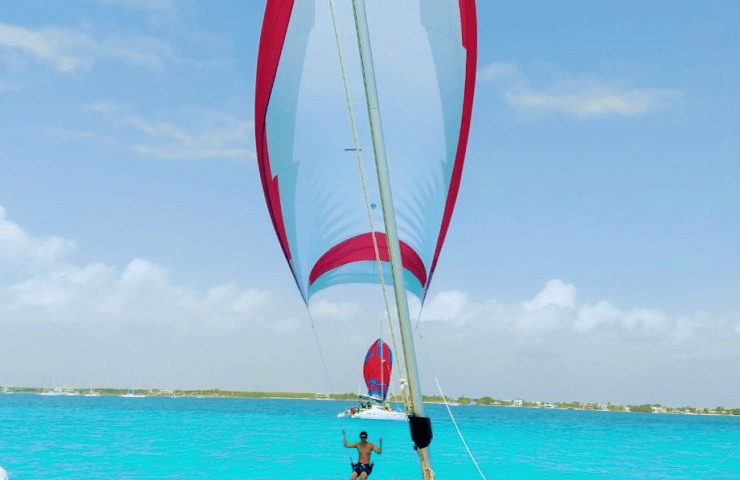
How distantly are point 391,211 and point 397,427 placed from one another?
2475 inches

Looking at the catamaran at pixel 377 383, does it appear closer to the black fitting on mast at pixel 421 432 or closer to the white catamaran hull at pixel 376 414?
the white catamaran hull at pixel 376 414

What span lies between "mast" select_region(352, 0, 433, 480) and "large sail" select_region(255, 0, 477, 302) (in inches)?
190

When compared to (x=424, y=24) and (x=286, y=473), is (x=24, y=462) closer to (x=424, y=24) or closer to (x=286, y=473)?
(x=286, y=473)

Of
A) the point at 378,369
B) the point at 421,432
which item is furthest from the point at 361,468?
the point at 378,369

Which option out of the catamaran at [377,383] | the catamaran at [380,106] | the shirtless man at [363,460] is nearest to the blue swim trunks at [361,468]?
the shirtless man at [363,460]

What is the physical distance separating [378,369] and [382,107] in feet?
155

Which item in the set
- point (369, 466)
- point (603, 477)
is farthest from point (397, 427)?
point (369, 466)

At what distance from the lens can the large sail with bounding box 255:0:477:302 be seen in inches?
347

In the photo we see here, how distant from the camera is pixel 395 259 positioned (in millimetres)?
3928

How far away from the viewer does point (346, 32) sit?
9.49 metres

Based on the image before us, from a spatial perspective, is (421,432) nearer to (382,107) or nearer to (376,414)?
(382,107)

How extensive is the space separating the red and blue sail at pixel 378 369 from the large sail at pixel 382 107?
148 ft

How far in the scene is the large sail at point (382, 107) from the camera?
8.81 metres

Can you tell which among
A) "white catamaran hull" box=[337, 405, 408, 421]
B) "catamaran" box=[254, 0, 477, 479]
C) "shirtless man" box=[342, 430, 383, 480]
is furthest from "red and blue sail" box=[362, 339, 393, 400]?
"catamaran" box=[254, 0, 477, 479]
